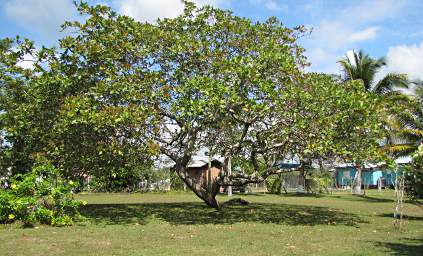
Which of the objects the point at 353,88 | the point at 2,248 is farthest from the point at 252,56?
the point at 2,248

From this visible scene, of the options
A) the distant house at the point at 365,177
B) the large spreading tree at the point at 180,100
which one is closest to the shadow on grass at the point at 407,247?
the large spreading tree at the point at 180,100

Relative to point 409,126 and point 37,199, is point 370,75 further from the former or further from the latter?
point 37,199

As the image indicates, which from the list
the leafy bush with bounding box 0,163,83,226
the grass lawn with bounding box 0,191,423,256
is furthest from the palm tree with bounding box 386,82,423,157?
the leafy bush with bounding box 0,163,83,226

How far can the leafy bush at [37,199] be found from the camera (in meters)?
11.7

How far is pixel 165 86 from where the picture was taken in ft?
41.1

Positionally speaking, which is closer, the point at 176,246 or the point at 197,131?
the point at 176,246

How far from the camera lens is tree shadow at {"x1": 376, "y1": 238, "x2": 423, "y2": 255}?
8500 mm

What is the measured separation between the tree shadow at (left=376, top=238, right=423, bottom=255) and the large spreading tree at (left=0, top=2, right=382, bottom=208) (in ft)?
10.1

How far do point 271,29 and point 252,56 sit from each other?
2611 mm

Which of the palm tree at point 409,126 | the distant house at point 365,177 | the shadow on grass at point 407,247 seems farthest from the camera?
the distant house at point 365,177

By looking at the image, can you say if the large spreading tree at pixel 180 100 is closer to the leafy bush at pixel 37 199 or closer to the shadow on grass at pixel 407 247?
the leafy bush at pixel 37 199

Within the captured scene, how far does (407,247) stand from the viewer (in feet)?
30.0

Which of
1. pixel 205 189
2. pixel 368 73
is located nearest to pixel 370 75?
pixel 368 73

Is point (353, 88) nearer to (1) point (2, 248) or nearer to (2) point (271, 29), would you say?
(2) point (271, 29)
